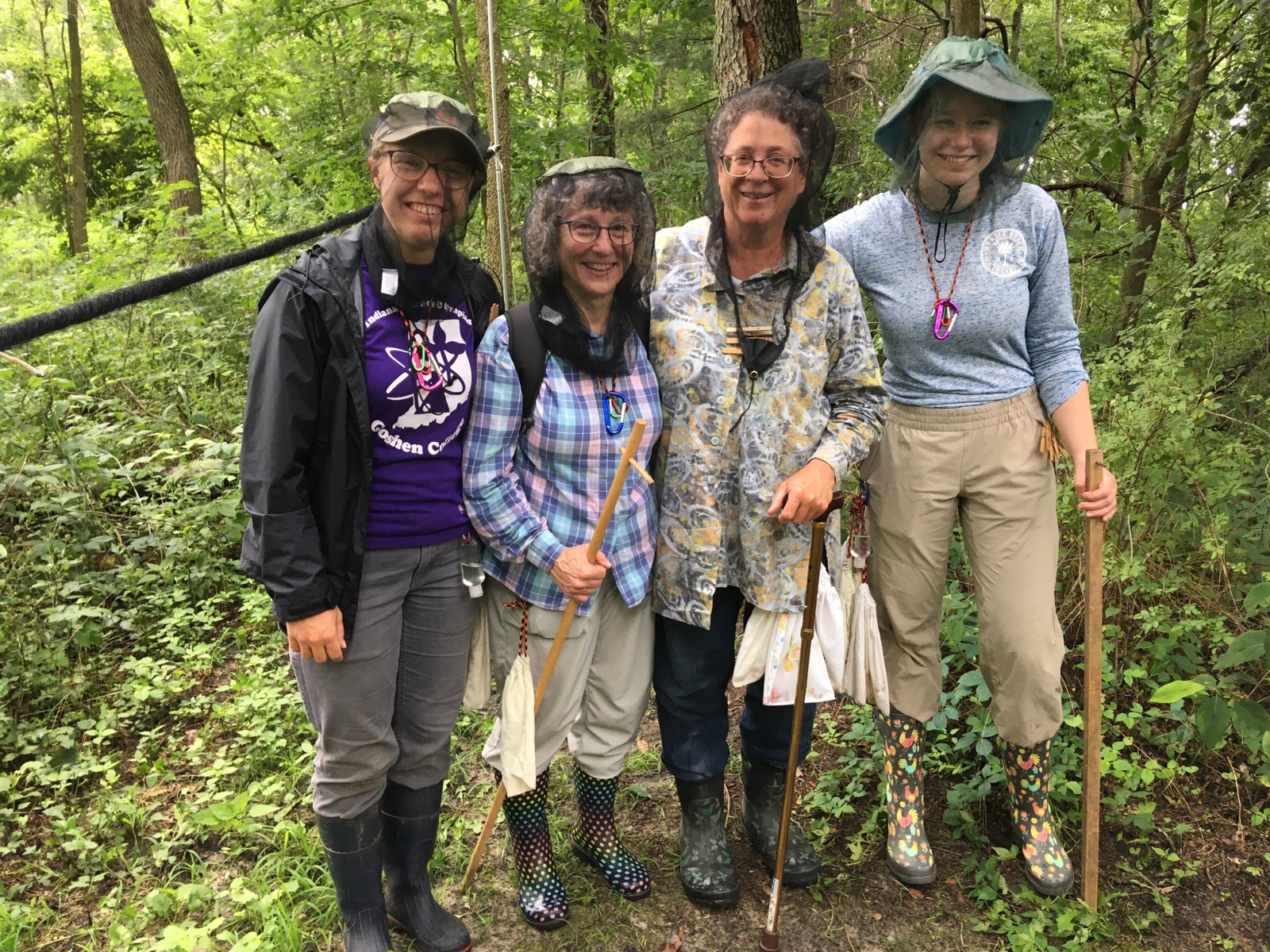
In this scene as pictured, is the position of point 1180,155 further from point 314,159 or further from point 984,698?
point 314,159

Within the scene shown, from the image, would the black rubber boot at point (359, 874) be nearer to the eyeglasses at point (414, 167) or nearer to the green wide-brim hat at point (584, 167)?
the eyeglasses at point (414, 167)

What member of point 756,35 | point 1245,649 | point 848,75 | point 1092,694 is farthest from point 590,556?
point 848,75

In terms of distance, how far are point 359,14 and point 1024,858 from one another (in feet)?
28.3

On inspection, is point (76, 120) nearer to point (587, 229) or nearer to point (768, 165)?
point (587, 229)

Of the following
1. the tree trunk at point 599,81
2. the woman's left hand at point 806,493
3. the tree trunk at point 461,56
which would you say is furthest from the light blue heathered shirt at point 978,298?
the tree trunk at point 599,81

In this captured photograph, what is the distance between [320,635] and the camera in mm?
1918

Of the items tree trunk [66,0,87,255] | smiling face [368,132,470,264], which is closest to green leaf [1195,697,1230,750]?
smiling face [368,132,470,264]

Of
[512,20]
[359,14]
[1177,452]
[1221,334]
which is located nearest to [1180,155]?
[1221,334]

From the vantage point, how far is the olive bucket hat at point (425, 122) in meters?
1.93

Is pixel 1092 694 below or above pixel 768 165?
below

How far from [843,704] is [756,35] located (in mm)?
3005

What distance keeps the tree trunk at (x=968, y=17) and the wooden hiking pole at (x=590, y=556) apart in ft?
11.4

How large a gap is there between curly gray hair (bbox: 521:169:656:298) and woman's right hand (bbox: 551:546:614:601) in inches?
28.0

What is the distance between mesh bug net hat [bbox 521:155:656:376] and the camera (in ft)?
6.93
